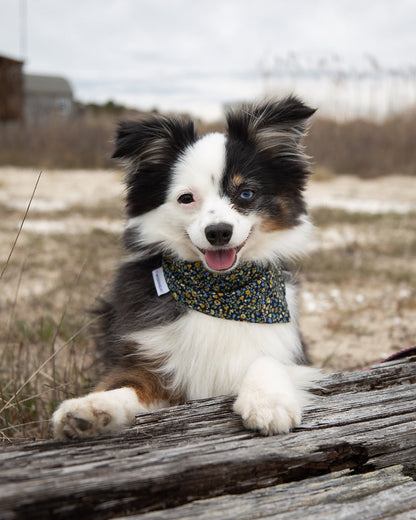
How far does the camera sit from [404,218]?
10.4 metres

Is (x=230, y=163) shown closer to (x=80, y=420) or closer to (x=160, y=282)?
(x=160, y=282)

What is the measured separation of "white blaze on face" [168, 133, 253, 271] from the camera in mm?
2475

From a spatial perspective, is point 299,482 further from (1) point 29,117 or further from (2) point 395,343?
(1) point 29,117

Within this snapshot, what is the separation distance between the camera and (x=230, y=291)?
104 inches

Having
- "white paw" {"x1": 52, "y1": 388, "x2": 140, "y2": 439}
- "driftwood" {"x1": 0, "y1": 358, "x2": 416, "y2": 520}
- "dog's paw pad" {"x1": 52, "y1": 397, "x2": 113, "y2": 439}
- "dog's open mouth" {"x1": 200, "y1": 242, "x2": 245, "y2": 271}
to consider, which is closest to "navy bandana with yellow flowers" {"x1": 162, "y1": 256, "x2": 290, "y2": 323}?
"dog's open mouth" {"x1": 200, "y1": 242, "x2": 245, "y2": 271}

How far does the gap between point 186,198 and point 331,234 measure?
6.66 meters

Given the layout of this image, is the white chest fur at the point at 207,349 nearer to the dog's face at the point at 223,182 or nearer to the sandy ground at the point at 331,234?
the dog's face at the point at 223,182

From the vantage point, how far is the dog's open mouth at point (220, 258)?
254cm

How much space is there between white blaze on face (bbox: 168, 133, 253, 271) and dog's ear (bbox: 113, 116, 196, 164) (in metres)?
0.11

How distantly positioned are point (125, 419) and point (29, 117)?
22.8 meters

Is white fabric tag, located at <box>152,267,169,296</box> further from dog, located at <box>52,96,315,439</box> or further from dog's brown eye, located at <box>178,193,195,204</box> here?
dog's brown eye, located at <box>178,193,195,204</box>

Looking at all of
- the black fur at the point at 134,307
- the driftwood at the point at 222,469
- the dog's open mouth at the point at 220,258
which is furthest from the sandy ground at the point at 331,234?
the driftwood at the point at 222,469

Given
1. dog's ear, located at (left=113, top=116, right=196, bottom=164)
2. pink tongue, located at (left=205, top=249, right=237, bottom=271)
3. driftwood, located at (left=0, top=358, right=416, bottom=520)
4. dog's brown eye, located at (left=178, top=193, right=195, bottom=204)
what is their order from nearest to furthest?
driftwood, located at (left=0, top=358, right=416, bottom=520) < pink tongue, located at (left=205, top=249, right=237, bottom=271) < dog's brown eye, located at (left=178, top=193, right=195, bottom=204) < dog's ear, located at (left=113, top=116, right=196, bottom=164)

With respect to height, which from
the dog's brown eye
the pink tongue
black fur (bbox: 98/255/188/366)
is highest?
the dog's brown eye
